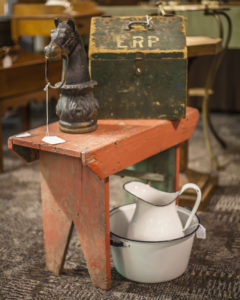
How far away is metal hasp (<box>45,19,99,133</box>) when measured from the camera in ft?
5.74

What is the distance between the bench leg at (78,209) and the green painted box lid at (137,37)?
482 millimetres

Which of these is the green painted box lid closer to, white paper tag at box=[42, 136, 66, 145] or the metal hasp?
the metal hasp

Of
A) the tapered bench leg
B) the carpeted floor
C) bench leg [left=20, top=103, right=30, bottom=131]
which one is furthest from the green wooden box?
bench leg [left=20, top=103, right=30, bottom=131]

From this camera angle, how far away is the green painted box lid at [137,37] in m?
1.90

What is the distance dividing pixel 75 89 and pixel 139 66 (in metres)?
0.31

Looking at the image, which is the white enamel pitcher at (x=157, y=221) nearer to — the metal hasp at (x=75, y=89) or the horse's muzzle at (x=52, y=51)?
the metal hasp at (x=75, y=89)

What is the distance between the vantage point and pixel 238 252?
214 cm

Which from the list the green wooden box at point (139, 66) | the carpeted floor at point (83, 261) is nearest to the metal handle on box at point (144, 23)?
the green wooden box at point (139, 66)

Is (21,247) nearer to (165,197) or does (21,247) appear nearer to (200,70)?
(165,197)

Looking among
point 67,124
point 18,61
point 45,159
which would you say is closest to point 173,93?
point 67,124

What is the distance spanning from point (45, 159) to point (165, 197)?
0.51m

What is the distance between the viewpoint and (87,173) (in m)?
1.74

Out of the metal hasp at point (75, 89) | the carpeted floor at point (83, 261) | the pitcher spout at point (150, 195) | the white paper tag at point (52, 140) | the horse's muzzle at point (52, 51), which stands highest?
the horse's muzzle at point (52, 51)

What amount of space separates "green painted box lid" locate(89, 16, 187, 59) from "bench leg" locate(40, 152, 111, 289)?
0.48 meters
